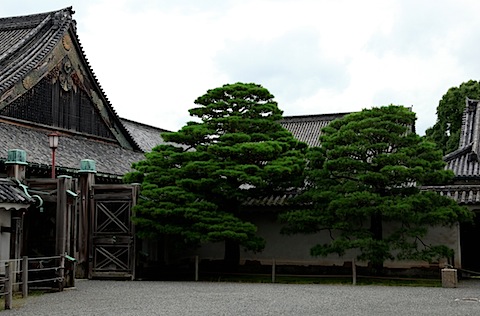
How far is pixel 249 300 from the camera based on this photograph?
13.1m

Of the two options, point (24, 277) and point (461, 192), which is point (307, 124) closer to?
point (461, 192)

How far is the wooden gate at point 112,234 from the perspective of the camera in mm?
18703

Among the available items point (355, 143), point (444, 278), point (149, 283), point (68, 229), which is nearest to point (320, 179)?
point (355, 143)

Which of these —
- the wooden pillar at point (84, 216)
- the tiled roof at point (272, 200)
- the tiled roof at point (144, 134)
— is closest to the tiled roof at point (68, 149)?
the wooden pillar at point (84, 216)

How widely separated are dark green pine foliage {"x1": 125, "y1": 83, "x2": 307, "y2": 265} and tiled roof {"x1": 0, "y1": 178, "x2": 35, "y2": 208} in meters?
4.78

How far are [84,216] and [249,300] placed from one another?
7.62m

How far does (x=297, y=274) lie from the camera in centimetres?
2102

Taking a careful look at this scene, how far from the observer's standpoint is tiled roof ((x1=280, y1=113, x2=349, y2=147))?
3294cm

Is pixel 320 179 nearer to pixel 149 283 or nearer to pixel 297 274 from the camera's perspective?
pixel 297 274

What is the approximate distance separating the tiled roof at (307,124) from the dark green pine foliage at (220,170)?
1299 centimetres

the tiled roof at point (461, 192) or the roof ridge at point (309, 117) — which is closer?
the tiled roof at point (461, 192)

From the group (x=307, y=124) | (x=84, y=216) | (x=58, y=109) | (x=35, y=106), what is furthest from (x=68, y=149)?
(x=307, y=124)

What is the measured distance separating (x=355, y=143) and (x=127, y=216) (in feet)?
23.9

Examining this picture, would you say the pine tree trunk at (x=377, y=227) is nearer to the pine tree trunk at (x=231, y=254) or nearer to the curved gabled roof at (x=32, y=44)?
the pine tree trunk at (x=231, y=254)
